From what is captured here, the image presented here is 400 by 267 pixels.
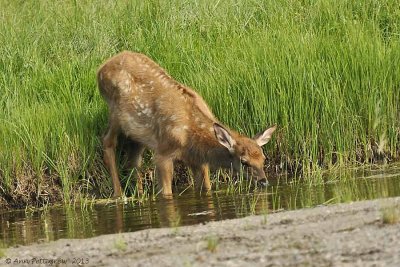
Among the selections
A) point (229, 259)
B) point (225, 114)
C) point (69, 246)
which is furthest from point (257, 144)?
point (229, 259)

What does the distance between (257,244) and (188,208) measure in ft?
11.7

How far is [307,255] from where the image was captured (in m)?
6.98

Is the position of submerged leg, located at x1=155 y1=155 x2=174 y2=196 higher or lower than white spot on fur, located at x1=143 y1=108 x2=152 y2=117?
lower

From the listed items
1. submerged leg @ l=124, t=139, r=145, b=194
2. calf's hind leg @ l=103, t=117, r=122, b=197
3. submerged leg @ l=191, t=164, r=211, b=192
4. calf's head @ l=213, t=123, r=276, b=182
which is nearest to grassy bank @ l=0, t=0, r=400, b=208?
calf's hind leg @ l=103, t=117, r=122, b=197

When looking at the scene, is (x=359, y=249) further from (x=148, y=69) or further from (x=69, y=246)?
(x=148, y=69)

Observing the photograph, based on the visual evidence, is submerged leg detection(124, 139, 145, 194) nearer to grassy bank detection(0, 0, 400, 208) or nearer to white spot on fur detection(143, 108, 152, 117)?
grassy bank detection(0, 0, 400, 208)

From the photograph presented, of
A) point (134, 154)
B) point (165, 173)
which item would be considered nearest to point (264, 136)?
point (165, 173)

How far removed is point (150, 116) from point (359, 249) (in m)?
6.25

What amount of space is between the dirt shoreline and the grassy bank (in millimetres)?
3642

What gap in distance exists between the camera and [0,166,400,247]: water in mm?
9820

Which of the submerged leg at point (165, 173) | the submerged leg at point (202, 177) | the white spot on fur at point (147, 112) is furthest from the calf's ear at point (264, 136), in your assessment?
the white spot on fur at point (147, 112)

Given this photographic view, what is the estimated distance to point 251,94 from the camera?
42.4 feet

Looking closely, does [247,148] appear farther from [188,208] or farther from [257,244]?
[257,244]

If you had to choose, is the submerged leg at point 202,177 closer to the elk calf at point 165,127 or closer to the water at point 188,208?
the elk calf at point 165,127
